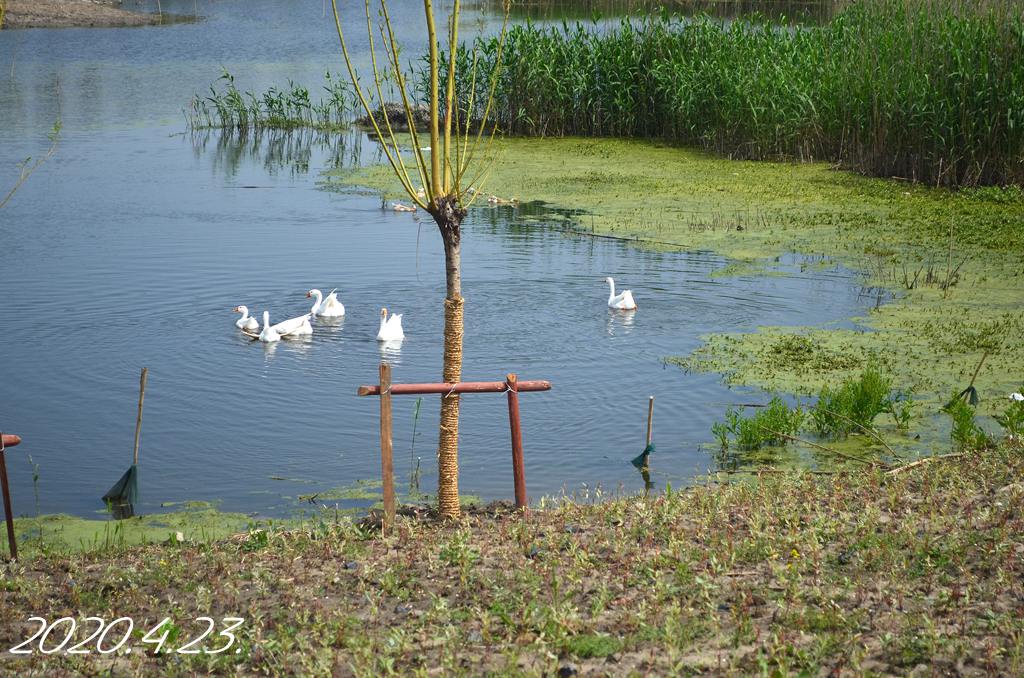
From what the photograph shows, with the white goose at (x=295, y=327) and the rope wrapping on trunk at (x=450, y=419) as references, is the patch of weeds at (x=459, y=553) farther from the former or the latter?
the white goose at (x=295, y=327)

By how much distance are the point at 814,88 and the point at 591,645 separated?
66.0 ft

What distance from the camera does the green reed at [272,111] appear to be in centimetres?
3188

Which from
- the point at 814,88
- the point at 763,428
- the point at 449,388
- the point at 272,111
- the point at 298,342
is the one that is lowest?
the point at 298,342

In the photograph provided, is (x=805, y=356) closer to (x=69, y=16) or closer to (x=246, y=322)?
(x=246, y=322)

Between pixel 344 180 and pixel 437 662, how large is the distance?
2020cm

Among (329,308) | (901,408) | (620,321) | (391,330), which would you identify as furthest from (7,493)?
(620,321)

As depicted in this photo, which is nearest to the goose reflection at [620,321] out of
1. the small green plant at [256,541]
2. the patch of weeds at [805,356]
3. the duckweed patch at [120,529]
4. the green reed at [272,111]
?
the patch of weeds at [805,356]

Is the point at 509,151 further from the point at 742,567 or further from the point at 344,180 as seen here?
the point at 742,567

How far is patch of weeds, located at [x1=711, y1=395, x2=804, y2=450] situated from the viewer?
10469mm

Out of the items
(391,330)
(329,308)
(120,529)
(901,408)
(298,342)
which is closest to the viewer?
(120,529)

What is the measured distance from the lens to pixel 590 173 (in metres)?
24.6

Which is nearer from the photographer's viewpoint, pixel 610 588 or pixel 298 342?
pixel 610 588

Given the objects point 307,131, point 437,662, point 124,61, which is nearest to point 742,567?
point 437,662

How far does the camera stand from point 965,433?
9.36 metres
